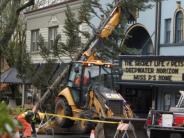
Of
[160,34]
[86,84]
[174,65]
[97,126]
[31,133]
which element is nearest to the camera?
[31,133]

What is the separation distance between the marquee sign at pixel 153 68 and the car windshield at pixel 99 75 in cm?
921

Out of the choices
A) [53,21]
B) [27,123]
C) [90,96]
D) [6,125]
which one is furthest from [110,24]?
[53,21]

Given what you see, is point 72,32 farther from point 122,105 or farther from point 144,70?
point 122,105

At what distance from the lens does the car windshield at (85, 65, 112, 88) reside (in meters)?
18.3

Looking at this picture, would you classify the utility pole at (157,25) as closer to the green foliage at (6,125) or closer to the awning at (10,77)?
the awning at (10,77)

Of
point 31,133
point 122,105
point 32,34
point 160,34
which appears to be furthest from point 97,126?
point 32,34

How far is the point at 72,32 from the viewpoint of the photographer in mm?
27219

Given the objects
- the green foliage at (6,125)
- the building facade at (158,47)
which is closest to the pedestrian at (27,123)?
the green foliage at (6,125)

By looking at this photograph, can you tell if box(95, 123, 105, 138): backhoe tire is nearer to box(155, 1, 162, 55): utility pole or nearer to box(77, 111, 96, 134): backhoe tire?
box(77, 111, 96, 134): backhoe tire

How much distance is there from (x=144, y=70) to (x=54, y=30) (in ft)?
49.0

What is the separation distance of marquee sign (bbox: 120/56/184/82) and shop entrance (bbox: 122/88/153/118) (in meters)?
3.15

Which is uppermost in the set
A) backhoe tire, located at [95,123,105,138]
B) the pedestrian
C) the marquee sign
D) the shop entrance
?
the marquee sign

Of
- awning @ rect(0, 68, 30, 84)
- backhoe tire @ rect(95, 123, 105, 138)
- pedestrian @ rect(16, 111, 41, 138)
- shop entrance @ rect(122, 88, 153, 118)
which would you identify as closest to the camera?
pedestrian @ rect(16, 111, 41, 138)

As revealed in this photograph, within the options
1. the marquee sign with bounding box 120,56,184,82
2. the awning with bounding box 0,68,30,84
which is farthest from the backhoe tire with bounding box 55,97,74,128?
the awning with bounding box 0,68,30,84
